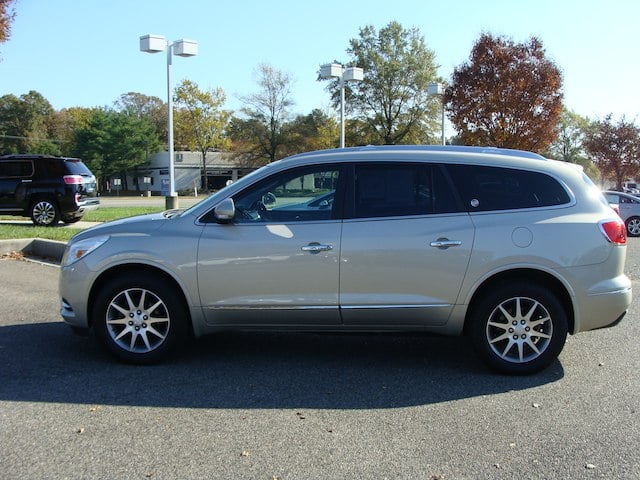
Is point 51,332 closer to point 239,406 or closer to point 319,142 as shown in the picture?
point 239,406

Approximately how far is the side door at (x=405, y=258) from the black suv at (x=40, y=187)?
1260 cm

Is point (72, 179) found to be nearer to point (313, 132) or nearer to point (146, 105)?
point (313, 132)

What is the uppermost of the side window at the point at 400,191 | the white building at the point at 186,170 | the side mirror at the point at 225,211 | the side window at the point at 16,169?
the white building at the point at 186,170

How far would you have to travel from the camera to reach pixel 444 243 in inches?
181

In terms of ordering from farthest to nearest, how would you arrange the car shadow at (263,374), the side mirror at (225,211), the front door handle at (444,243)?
the side mirror at (225,211)
the front door handle at (444,243)
the car shadow at (263,374)

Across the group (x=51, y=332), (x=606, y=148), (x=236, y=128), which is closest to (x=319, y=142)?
(x=236, y=128)

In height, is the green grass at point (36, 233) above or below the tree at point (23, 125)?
below

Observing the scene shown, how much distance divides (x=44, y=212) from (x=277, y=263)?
1267 cm

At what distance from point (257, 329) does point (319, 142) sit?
58.9 m

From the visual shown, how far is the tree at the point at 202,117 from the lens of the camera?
64125mm

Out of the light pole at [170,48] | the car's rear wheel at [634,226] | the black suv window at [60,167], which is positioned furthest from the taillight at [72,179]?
the car's rear wheel at [634,226]

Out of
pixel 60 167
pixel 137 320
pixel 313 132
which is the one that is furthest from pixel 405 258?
pixel 313 132

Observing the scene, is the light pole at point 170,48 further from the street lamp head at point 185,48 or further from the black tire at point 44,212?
the black tire at point 44,212

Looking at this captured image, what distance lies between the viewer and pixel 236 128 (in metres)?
64.8
